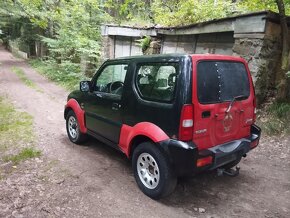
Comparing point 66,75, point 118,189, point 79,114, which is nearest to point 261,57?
point 79,114

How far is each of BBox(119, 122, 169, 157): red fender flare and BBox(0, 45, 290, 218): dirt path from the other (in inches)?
23.0

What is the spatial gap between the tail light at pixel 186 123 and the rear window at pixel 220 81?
0.22 metres

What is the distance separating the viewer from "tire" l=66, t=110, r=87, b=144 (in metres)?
5.39

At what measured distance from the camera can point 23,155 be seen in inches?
Result: 191

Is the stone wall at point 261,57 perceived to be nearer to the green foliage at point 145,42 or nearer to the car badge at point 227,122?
the car badge at point 227,122

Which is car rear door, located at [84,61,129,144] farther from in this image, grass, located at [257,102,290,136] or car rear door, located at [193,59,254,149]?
grass, located at [257,102,290,136]

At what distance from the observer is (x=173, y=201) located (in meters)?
3.54

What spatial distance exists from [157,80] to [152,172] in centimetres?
127

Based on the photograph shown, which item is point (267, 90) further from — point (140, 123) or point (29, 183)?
point (29, 183)

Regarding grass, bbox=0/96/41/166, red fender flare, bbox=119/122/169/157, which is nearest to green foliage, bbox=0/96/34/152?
grass, bbox=0/96/41/166

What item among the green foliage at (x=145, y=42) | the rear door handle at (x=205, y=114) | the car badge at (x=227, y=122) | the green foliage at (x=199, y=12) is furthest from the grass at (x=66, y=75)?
the rear door handle at (x=205, y=114)

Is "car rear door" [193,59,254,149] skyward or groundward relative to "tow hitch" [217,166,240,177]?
skyward

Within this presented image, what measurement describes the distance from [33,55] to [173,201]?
28.2 meters

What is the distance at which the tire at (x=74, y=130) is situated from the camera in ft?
17.7
